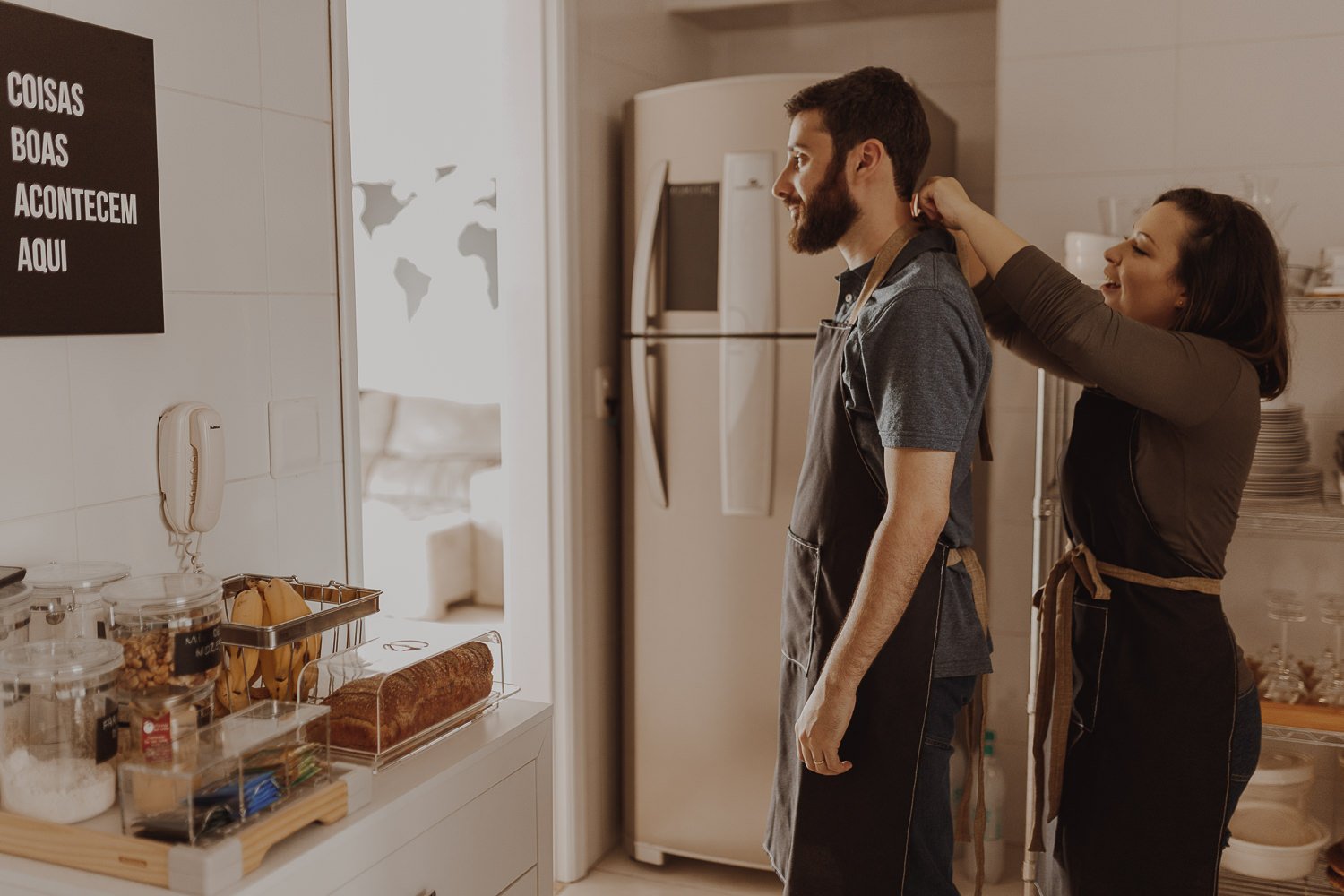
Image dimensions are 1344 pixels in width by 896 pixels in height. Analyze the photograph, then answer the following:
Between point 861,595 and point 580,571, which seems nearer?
point 861,595

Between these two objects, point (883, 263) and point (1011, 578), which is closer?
point (883, 263)

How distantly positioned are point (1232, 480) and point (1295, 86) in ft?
3.75

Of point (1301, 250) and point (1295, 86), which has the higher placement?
point (1295, 86)

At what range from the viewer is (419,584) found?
188 inches

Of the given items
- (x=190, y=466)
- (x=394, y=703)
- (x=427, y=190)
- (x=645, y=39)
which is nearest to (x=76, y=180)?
(x=190, y=466)

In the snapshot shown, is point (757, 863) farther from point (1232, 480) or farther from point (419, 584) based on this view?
point (419, 584)

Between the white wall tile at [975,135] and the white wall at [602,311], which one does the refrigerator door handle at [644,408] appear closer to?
the white wall at [602,311]

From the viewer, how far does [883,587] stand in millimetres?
1541

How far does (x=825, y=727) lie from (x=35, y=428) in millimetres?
1072

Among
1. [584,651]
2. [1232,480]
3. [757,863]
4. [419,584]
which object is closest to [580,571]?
[584,651]

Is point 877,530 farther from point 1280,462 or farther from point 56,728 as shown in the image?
point 1280,462

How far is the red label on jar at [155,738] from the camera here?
1106 millimetres

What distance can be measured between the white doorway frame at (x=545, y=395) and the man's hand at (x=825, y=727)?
3.58 ft

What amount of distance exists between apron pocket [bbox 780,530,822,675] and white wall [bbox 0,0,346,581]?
2.33 feet
